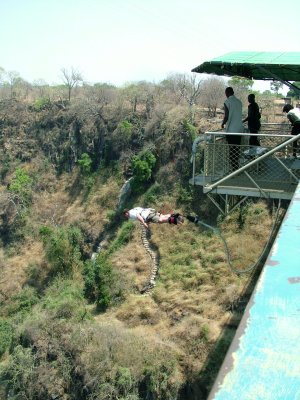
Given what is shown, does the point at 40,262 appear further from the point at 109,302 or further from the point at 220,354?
the point at 220,354

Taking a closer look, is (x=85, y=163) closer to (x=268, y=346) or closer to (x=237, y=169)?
(x=237, y=169)

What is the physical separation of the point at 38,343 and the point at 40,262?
1044 cm

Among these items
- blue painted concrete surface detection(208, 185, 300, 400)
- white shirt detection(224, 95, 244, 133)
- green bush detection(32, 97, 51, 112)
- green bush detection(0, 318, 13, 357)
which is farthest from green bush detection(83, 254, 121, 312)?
blue painted concrete surface detection(208, 185, 300, 400)

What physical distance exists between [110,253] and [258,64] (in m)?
20.1

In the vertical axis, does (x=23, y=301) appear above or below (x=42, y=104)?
below

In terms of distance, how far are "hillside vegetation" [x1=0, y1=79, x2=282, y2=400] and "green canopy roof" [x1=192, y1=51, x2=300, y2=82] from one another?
10.9 meters

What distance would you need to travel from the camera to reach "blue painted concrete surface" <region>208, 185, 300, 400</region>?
155cm

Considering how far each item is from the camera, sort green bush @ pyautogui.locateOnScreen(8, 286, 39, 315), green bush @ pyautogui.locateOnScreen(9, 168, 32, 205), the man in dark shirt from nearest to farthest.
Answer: the man in dark shirt → green bush @ pyautogui.locateOnScreen(8, 286, 39, 315) → green bush @ pyautogui.locateOnScreen(9, 168, 32, 205)

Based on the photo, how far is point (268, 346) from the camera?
1.76 meters

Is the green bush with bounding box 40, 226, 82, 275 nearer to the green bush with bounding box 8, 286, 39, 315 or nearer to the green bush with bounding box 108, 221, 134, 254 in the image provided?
the green bush with bounding box 8, 286, 39, 315

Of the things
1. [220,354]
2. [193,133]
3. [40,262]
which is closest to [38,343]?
[220,354]

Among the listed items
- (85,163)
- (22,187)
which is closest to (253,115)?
(85,163)

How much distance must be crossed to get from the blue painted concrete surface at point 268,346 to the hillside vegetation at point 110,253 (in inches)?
594

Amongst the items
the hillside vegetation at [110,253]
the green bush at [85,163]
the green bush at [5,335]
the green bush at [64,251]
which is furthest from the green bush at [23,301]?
the green bush at [85,163]
